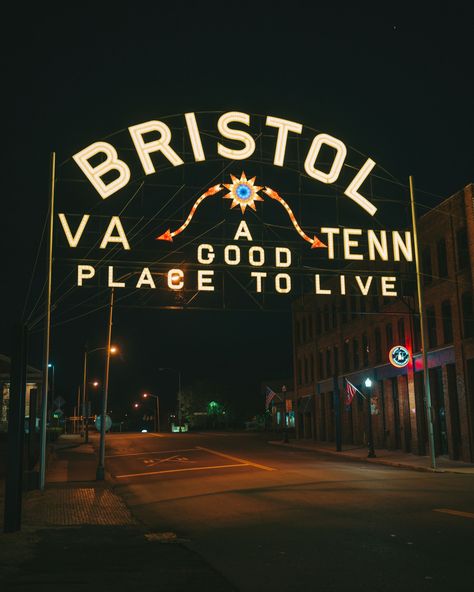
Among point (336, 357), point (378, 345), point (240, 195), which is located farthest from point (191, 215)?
point (336, 357)

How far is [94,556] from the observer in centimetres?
963

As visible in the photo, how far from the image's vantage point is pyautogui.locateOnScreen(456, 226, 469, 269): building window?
3136 centimetres

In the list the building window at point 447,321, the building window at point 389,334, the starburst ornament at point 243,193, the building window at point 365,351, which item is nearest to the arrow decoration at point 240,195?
the starburst ornament at point 243,193

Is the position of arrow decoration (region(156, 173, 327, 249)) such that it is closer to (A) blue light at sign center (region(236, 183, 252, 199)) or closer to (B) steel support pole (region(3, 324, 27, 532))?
(A) blue light at sign center (region(236, 183, 252, 199))

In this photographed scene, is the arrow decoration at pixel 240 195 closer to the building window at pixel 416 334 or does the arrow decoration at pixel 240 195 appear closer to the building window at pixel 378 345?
the building window at pixel 416 334

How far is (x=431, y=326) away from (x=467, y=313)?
11.4 feet

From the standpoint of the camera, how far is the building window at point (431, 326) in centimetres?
3439

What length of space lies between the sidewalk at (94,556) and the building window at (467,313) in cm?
2004

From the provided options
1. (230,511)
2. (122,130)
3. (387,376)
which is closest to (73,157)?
(122,130)

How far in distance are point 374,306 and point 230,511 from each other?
101ft

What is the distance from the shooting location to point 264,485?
774 inches

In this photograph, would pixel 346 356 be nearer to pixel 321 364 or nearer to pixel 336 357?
pixel 336 357

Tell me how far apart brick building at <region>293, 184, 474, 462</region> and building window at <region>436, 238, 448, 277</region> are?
0.05m

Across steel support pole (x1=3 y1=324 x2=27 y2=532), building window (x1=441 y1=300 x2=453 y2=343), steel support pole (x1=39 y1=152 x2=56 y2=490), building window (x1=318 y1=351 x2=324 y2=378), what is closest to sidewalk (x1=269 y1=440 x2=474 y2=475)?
building window (x1=441 y1=300 x2=453 y2=343)
